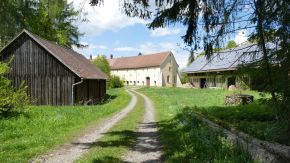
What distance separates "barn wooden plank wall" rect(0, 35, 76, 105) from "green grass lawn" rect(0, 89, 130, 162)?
8057 millimetres

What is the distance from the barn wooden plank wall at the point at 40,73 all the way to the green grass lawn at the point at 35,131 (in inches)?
317

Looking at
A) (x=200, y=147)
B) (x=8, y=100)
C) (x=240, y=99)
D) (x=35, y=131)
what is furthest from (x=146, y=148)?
(x=240, y=99)

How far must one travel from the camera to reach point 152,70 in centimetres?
8488

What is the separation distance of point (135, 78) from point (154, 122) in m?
71.5

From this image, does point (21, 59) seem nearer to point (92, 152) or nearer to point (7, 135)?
point (7, 135)

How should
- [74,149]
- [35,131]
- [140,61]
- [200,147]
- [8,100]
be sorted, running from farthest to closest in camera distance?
[140,61], [8,100], [35,131], [74,149], [200,147]

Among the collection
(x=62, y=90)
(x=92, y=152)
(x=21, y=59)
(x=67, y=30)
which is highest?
(x=67, y=30)

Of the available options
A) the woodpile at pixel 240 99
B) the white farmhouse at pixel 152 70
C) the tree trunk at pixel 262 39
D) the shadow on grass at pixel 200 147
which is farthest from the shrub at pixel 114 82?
the tree trunk at pixel 262 39

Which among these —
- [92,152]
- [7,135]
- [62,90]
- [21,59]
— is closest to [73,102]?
[62,90]

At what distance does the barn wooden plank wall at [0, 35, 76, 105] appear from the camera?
101ft

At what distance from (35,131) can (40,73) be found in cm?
1620

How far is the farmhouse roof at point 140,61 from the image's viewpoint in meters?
84.2

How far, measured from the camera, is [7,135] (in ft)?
46.9

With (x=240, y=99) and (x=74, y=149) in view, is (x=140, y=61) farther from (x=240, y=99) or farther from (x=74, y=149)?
(x=74, y=149)
